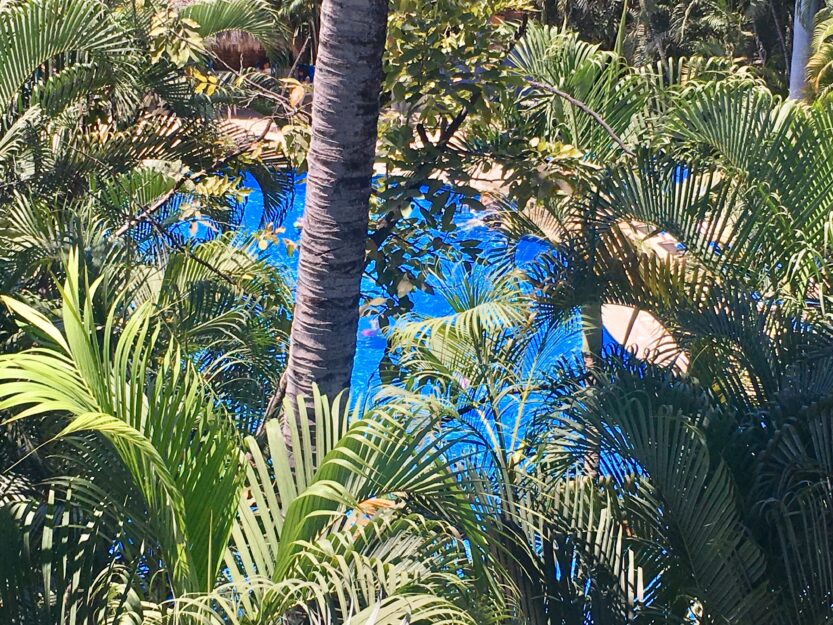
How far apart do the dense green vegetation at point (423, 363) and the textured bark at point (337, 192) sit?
3 centimetres

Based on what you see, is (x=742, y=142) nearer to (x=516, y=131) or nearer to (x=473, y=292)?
(x=516, y=131)

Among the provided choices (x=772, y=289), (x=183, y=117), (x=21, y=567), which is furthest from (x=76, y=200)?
(x=772, y=289)

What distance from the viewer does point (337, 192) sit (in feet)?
9.42

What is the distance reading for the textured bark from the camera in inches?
108

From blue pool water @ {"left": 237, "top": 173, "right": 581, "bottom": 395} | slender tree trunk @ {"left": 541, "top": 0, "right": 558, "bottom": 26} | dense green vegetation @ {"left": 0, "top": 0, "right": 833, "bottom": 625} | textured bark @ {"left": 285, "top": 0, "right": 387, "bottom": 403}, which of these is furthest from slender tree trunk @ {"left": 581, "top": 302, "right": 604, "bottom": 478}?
slender tree trunk @ {"left": 541, "top": 0, "right": 558, "bottom": 26}

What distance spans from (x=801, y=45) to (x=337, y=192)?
1179cm

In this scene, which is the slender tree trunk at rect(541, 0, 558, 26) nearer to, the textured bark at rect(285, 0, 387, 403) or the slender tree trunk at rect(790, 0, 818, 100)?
the slender tree trunk at rect(790, 0, 818, 100)

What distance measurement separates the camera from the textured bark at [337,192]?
2.74 meters

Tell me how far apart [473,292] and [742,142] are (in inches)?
63.2

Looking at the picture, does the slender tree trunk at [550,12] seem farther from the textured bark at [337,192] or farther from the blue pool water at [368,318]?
the textured bark at [337,192]

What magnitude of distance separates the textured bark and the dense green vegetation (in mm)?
28

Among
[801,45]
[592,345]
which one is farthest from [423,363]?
[801,45]

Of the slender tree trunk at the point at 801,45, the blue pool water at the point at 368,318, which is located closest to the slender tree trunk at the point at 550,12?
the slender tree trunk at the point at 801,45

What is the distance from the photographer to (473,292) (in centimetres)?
473
